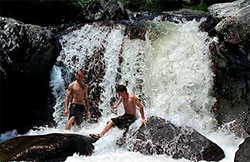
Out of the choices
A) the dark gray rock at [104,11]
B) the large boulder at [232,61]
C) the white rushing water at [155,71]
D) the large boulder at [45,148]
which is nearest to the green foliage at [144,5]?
the dark gray rock at [104,11]

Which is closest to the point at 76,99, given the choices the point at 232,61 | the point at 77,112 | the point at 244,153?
the point at 77,112

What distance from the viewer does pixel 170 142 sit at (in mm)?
8039

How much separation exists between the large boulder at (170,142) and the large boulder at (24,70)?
398 centimetres

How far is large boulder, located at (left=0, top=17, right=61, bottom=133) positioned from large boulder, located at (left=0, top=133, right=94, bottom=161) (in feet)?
11.1

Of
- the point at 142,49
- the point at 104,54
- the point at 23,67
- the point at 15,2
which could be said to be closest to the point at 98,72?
the point at 104,54

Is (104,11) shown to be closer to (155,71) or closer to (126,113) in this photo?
(155,71)

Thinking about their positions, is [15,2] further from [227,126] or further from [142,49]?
[227,126]

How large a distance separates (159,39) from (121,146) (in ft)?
15.1

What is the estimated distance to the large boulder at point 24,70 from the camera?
1084 centimetres

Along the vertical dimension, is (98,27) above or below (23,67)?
above

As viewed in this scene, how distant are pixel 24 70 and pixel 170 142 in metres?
4.77

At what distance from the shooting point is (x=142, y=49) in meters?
12.0

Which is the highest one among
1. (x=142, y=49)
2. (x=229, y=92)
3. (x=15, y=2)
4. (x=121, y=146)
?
(x=15, y=2)

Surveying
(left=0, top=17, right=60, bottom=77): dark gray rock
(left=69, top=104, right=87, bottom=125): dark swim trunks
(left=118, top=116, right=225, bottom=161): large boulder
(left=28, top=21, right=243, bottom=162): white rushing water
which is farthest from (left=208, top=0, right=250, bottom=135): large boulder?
(left=0, top=17, right=60, bottom=77): dark gray rock
